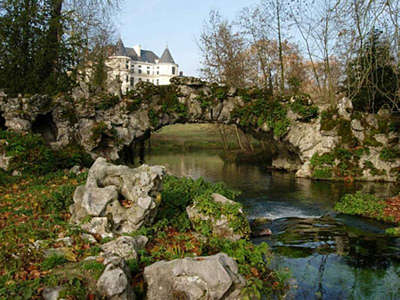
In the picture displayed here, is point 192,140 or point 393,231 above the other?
point 192,140

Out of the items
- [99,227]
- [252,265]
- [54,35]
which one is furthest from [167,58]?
[252,265]

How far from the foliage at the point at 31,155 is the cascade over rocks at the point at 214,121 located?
222 centimetres

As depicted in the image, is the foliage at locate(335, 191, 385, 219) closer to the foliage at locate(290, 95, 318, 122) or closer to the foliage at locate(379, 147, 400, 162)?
the foliage at locate(379, 147, 400, 162)

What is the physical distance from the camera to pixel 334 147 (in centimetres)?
2094

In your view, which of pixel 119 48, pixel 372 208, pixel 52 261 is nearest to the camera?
pixel 52 261

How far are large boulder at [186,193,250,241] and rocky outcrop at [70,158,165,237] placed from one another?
146 centimetres

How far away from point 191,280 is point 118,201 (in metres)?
3.08

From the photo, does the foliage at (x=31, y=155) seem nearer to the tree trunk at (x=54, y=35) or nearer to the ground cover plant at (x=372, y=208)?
the tree trunk at (x=54, y=35)

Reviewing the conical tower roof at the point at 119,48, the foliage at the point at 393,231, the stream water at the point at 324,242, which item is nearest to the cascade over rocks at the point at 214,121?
the stream water at the point at 324,242

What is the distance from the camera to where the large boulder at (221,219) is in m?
9.07

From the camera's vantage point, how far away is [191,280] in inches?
222

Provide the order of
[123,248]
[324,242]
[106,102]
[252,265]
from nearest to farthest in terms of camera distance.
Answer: [123,248], [252,265], [324,242], [106,102]

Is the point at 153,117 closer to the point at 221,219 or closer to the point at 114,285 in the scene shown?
the point at 221,219

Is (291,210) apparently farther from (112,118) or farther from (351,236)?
(112,118)
